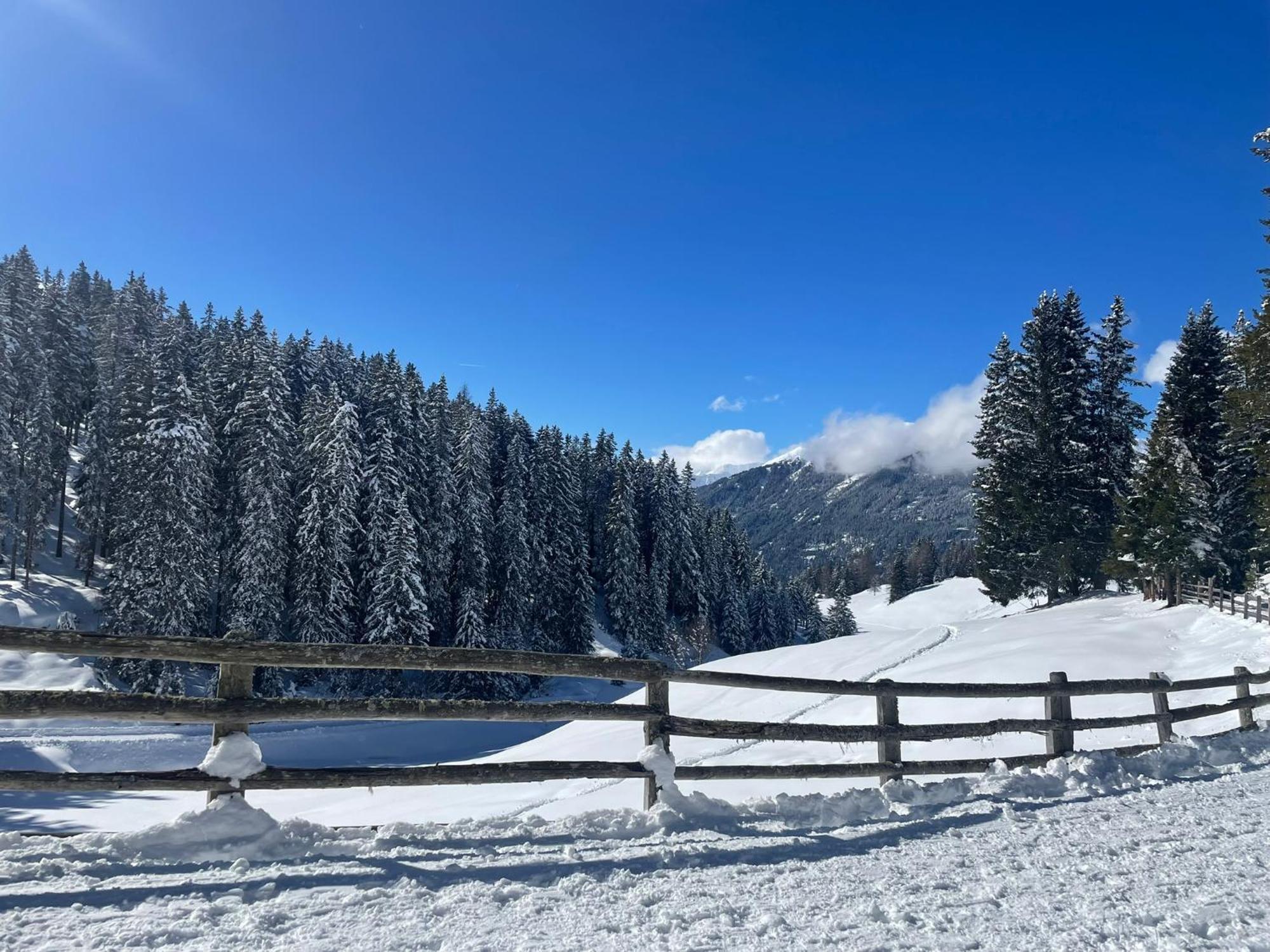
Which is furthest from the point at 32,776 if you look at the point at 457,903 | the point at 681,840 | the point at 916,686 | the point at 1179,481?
the point at 1179,481

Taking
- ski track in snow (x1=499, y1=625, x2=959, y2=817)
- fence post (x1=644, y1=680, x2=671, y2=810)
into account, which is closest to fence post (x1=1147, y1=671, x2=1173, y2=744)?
ski track in snow (x1=499, y1=625, x2=959, y2=817)

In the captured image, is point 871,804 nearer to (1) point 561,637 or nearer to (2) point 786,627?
(1) point 561,637

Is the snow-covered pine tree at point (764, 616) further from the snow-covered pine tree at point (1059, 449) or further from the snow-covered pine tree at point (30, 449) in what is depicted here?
the snow-covered pine tree at point (30, 449)

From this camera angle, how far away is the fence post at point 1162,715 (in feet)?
37.0

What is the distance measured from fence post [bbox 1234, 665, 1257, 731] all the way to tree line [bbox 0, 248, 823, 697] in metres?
32.3

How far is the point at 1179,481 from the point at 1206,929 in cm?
3362

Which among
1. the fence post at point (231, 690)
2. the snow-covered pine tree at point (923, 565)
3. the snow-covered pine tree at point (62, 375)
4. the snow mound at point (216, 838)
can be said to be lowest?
the snow mound at point (216, 838)

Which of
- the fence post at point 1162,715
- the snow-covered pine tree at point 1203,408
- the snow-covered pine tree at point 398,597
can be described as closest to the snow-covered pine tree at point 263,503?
the snow-covered pine tree at point 398,597

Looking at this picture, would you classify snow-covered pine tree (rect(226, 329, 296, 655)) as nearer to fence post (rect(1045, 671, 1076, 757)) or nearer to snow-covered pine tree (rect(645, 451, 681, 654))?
snow-covered pine tree (rect(645, 451, 681, 654))

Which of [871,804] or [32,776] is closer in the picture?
[32,776]

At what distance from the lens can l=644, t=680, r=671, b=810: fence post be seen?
6.89 meters

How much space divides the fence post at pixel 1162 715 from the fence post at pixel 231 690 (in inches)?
490

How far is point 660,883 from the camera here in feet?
16.1

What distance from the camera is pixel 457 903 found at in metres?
4.39
